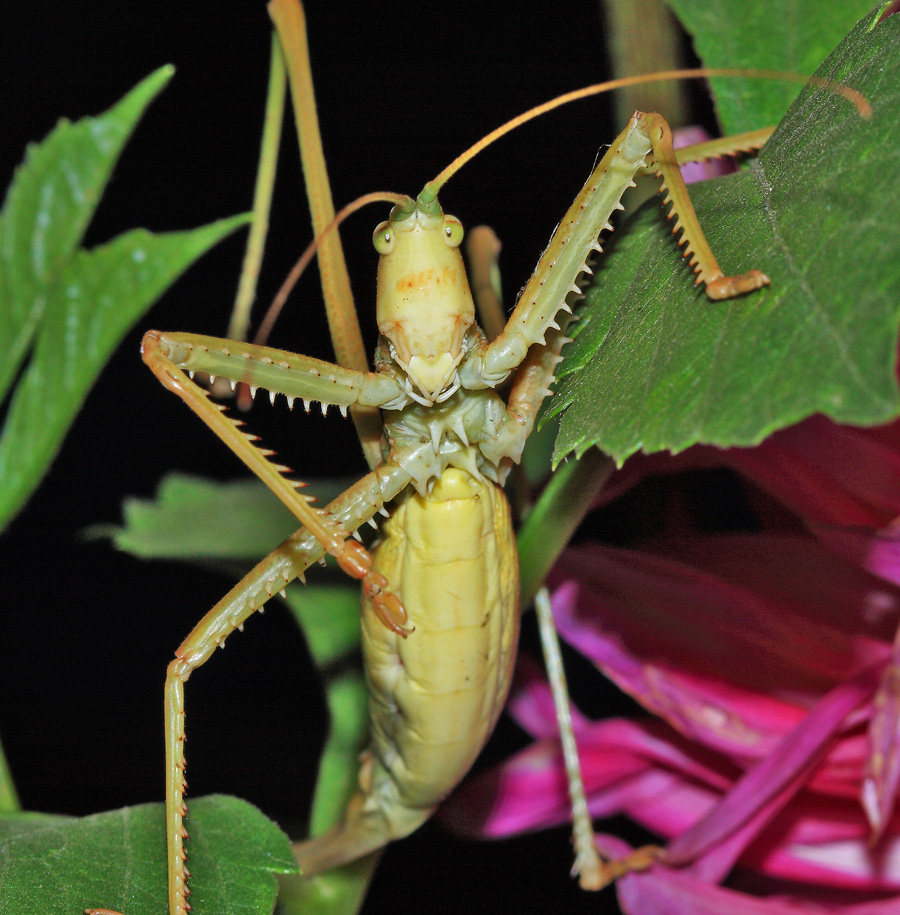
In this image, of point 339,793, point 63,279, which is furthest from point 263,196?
point 339,793

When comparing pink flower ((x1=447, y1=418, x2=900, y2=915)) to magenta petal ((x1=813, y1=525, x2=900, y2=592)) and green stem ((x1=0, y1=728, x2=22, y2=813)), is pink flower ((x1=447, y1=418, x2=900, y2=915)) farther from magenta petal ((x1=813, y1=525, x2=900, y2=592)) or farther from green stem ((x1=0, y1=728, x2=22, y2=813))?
green stem ((x1=0, y1=728, x2=22, y2=813))

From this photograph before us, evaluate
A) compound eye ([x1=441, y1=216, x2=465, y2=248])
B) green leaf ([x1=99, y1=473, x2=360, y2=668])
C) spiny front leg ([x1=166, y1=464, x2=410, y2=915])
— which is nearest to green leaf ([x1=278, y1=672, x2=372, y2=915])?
green leaf ([x1=99, y1=473, x2=360, y2=668])

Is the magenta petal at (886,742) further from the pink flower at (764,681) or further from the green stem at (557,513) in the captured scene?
the green stem at (557,513)

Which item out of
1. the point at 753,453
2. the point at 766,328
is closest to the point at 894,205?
the point at 766,328

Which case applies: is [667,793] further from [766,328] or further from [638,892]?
[766,328]

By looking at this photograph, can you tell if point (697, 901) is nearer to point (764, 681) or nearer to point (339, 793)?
point (764, 681)

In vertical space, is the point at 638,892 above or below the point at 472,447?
below

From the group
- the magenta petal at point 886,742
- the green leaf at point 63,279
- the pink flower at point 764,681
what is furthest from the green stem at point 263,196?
the magenta petal at point 886,742
